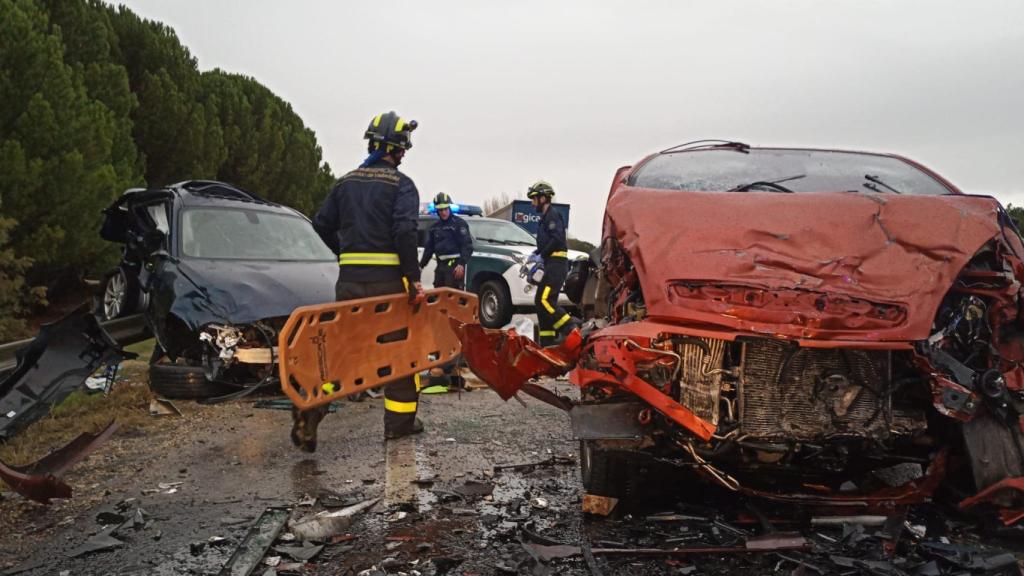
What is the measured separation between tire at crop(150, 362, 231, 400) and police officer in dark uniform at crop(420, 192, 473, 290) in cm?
488

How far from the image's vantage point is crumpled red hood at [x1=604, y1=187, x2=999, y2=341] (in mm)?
2895

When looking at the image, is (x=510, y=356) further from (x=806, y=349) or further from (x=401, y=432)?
(x=401, y=432)

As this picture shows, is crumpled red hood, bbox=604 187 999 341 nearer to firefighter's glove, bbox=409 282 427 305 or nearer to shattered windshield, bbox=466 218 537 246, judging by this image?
firefighter's glove, bbox=409 282 427 305

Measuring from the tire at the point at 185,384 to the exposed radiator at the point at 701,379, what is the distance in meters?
3.77

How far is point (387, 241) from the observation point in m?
4.95

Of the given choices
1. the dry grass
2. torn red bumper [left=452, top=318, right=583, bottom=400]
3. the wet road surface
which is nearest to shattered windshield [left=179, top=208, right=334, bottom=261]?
the dry grass

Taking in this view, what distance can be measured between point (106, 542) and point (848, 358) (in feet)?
10.3

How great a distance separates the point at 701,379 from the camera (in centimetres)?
295

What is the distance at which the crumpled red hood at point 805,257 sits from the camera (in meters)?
2.89

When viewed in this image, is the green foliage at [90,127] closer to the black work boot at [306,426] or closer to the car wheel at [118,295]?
the car wheel at [118,295]

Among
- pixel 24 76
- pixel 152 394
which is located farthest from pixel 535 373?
pixel 24 76

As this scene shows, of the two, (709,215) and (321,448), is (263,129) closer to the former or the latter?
(321,448)

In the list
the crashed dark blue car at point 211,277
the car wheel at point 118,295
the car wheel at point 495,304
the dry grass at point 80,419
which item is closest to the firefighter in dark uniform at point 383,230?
the crashed dark blue car at point 211,277

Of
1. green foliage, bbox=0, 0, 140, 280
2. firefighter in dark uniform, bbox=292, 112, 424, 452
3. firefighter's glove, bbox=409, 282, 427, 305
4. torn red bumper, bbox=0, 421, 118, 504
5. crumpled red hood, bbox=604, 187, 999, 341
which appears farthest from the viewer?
green foliage, bbox=0, 0, 140, 280
